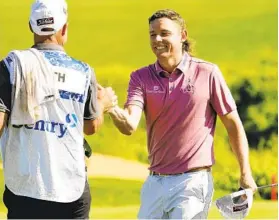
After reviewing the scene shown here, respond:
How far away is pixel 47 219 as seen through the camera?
448 cm

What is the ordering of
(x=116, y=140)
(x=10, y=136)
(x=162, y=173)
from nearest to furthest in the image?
(x=10, y=136) < (x=162, y=173) < (x=116, y=140)

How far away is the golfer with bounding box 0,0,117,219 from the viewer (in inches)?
174

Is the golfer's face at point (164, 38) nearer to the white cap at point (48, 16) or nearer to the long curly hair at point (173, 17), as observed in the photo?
the long curly hair at point (173, 17)

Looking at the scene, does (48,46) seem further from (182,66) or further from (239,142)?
(239,142)

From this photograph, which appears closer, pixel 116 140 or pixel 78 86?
pixel 78 86

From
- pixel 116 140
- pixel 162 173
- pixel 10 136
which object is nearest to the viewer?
pixel 10 136

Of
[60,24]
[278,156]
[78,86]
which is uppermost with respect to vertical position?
[60,24]

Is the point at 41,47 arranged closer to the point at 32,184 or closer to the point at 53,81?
the point at 53,81

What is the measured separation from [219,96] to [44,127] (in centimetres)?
143

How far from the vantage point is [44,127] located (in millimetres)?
4441

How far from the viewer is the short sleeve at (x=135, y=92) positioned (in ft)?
18.5

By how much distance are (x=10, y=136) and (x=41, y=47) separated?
0.45 meters

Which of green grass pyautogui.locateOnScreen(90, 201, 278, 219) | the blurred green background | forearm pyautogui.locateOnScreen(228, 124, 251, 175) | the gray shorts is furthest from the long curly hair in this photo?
the blurred green background

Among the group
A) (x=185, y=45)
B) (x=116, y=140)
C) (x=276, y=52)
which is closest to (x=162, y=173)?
(x=185, y=45)
